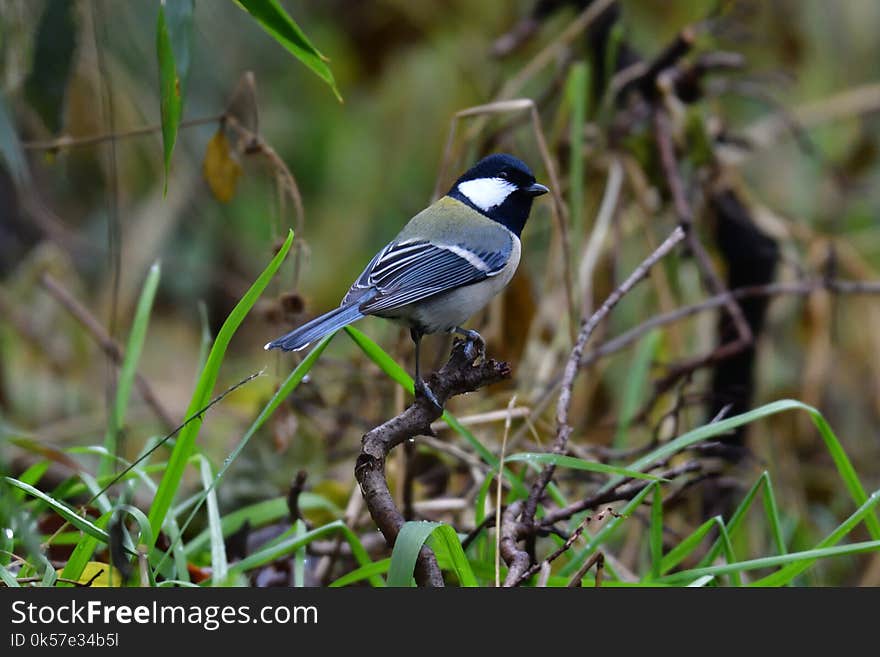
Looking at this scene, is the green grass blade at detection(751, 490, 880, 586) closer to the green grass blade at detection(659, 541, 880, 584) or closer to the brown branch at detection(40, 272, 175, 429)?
the green grass blade at detection(659, 541, 880, 584)

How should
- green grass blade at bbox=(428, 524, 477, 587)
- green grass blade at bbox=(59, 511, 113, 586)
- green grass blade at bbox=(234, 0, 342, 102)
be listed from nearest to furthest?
green grass blade at bbox=(234, 0, 342, 102), green grass blade at bbox=(428, 524, 477, 587), green grass blade at bbox=(59, 511, 113, 586)

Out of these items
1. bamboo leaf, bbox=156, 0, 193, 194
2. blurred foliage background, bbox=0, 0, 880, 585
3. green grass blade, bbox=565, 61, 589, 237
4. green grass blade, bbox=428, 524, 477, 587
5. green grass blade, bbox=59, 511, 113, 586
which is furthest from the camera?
blurred foliage background, bbox=0, 0, 880, 585

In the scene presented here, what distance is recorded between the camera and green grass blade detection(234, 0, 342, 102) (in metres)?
1.46

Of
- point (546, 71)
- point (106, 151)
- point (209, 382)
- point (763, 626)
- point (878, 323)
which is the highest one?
point (546, 71)

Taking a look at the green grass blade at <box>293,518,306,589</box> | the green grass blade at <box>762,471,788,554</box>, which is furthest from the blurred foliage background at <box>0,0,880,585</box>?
the green grass blade at <box>762,471,788,554</box>

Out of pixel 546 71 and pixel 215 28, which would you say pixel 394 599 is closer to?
pixel 215 28

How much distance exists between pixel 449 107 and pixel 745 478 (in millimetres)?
2072

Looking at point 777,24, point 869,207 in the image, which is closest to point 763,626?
Result: point 777,24

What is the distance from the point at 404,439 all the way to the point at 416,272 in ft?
1.35

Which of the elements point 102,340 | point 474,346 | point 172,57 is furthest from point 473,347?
point 102,340

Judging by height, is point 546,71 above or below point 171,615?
above

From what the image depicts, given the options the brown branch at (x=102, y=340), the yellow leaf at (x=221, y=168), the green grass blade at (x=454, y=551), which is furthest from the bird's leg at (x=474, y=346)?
the brown branch at (x=102, y=340)

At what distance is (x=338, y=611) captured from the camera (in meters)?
1.48

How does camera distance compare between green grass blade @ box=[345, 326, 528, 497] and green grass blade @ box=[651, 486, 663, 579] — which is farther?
green grass blade @ box=[651, 486, 663, 579]
